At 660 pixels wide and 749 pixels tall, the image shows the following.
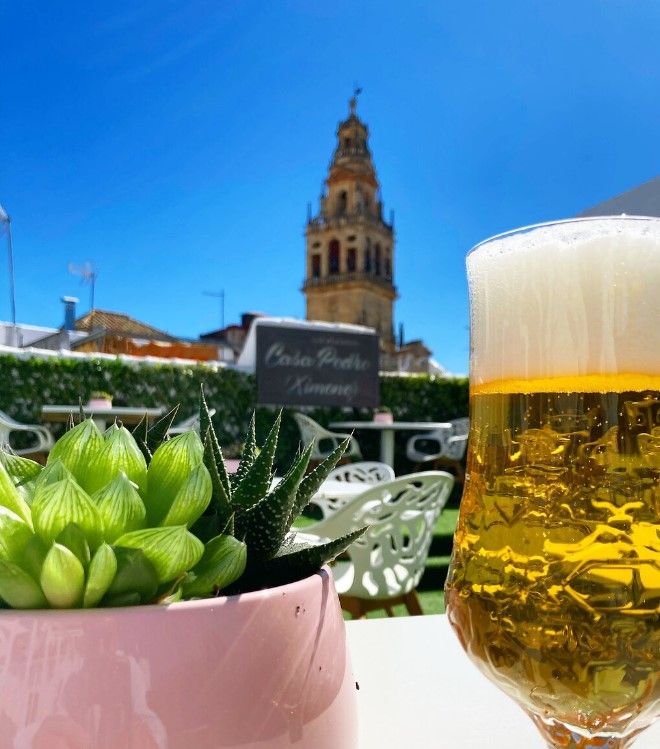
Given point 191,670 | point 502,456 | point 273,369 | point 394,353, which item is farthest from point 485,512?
point 394,353

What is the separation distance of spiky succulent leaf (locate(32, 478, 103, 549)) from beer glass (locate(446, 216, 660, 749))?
1.20 feet

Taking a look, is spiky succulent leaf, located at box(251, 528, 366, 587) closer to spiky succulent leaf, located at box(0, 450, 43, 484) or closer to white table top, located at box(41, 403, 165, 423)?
spiky succulent leaf, located at box(0, 450, 43, 484)

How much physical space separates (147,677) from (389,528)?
2748mm

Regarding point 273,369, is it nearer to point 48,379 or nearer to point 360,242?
point 48,379

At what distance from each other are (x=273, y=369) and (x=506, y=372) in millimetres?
10483

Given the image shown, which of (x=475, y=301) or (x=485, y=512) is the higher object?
(x=475, y=301)

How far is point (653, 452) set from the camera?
61cm

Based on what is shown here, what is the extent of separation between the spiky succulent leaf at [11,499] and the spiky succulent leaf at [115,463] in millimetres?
45

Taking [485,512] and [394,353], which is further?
[394,353]

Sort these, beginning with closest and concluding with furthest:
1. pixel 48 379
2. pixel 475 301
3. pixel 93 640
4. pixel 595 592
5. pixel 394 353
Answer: pixel 93 640
pixel 595 592
pixel 475 301
pixel 48 379
pixel 394 353

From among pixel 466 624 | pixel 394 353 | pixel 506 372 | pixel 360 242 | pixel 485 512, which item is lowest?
pixel 466 624

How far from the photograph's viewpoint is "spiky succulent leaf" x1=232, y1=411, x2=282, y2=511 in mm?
574

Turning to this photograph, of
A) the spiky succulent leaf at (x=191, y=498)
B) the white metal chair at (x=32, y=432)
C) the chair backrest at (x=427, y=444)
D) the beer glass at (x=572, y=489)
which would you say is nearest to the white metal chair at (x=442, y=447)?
the chair backrest at (x=427, y=444)

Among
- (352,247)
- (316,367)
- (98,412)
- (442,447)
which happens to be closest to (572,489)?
(98,412)
